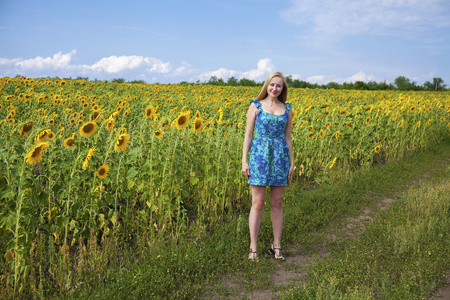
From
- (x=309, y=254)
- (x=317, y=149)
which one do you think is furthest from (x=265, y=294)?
(x=317, y=149)

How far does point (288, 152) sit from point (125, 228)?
2049 millimetres

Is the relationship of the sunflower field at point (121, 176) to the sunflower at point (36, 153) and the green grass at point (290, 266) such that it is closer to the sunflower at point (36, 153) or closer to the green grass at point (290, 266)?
the sunflower at point (36, 153)

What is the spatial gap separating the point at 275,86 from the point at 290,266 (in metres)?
1.99

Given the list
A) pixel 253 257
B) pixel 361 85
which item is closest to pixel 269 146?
pixel 253 257

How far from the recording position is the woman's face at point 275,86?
4.14 metres

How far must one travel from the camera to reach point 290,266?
14.4 ft

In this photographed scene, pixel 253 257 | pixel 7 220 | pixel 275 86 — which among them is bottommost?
pixel 253 257

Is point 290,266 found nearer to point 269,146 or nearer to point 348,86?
point 269,146

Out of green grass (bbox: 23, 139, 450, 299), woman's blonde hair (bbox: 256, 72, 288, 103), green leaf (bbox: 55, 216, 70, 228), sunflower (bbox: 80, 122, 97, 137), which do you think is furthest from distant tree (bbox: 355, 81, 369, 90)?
green leaf (bbox: 55, 216, 70, 228)

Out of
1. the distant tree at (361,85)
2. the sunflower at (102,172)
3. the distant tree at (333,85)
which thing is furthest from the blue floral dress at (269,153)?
the distant tree at (361,85)

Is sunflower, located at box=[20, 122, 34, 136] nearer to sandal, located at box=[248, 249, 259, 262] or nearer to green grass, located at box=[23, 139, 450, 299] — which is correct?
green grass, located at box=[23, 139, 450, 299]


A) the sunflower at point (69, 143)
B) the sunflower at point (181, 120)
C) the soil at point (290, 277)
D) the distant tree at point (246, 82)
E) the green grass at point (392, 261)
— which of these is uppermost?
the distant tree at point (246, 82)

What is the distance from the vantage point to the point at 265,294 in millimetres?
3822

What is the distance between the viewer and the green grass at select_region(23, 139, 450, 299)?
3.68m
